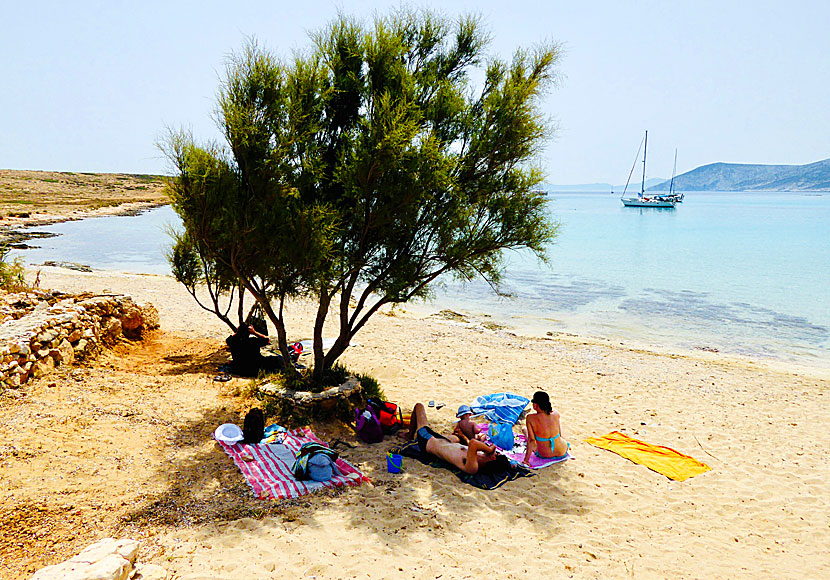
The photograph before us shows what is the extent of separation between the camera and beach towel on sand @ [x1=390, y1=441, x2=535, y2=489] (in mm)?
6535

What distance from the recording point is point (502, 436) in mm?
7633

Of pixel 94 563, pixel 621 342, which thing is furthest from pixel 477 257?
pixel 621 342

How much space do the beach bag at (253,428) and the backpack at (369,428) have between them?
141 cm

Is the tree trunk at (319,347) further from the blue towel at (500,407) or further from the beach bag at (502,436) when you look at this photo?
the beach bag at (502,436)

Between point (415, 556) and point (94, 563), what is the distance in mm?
2722

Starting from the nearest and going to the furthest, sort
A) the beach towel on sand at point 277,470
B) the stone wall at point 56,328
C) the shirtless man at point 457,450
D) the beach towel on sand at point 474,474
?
the beach towel on sand at point 277,470 < the beach towel on sand at point 474,474 < the shirtless man at point 457,450 < the stone wall at point 56,328

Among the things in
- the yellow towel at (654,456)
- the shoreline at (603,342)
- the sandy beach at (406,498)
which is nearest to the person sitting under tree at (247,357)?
the sandy beach at (406,498)

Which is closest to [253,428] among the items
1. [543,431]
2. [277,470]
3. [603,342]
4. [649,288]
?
[277,470]

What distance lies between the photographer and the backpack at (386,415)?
7.81 meters

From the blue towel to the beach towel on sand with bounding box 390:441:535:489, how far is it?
1609 mm

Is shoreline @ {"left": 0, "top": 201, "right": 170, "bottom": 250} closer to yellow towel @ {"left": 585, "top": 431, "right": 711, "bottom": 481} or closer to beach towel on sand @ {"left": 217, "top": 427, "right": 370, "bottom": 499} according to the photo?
beach towel on sand @ {"left": 217, "top": 427, "right": 370, "bottom": 499}

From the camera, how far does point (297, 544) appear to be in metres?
4.96

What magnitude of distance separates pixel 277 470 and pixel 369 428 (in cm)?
157

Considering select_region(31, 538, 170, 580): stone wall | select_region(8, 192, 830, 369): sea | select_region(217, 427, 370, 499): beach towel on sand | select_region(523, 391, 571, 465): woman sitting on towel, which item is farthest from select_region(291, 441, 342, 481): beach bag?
select_region(8, 192, 830, 369): sea
